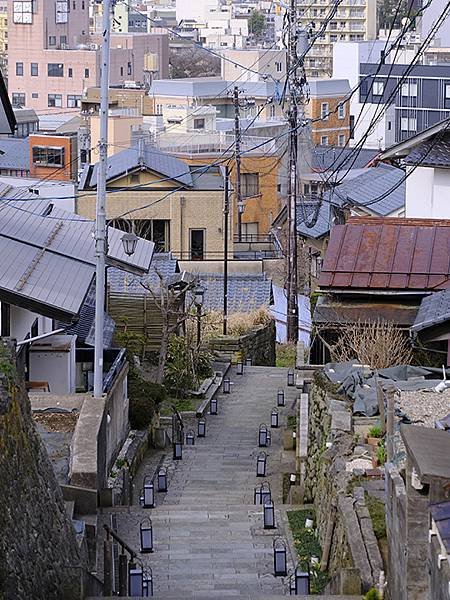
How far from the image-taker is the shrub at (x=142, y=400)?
19.9m

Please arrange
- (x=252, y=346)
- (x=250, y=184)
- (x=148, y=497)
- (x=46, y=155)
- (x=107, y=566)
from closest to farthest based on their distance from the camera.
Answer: (x=107, y=566)
(x=148, y=497)
(x=252, y=346)
(x=250, y=184)
(x=46, y=155)

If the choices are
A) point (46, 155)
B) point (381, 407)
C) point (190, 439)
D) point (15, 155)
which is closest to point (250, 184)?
point (46, 155)

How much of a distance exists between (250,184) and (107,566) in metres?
38.0

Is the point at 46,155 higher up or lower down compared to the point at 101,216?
lower down

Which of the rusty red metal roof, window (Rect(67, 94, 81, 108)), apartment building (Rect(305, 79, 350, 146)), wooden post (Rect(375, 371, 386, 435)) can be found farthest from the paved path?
window (Rect(67, 94, 81, 108))

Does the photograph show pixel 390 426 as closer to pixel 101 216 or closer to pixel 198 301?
pixel 101 216

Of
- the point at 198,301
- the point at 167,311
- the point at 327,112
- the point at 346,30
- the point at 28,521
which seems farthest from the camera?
the point at 346,30

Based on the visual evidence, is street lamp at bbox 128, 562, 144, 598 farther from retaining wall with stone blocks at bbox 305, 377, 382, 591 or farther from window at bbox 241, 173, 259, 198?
window at bbox 241, 173, 259, 198

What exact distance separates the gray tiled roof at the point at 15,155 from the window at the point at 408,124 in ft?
97.1

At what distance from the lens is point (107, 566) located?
12664 mm

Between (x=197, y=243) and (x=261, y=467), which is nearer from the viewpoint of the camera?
(x=261, y=467)

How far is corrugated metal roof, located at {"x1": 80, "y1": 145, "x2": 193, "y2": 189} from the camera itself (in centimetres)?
4181

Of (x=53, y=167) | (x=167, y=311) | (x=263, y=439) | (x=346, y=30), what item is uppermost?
(x=346, y=30)

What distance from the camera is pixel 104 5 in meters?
16.5
